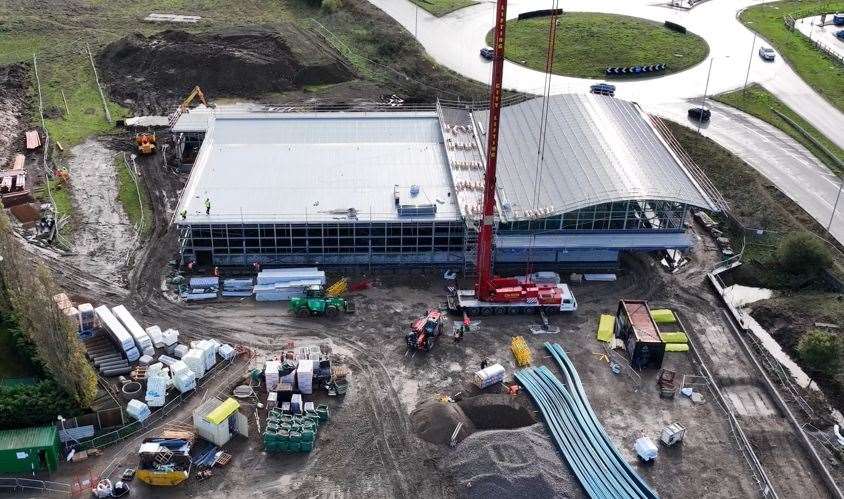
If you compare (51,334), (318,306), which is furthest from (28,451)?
(318,306)

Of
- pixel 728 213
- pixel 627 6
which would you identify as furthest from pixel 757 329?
pixel 627 6

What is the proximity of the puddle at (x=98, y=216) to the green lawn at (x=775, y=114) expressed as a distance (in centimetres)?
6477

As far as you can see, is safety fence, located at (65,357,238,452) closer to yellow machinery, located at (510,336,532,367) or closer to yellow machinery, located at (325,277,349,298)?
yellow machinery, located at (325,277,349,298)

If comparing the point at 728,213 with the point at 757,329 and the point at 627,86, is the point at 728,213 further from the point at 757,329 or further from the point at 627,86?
the point at 627,86

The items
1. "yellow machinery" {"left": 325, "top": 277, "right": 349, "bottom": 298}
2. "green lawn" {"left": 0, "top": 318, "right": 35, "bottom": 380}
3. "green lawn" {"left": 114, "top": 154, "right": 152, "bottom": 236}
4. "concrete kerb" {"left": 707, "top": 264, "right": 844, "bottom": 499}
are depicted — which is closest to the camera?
"concrete kerb" {"left": 707, "top": 264, "right": 844, "bottom": 499}

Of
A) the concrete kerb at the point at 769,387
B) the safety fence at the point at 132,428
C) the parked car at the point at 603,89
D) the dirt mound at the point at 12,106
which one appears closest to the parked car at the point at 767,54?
the parked car at the point at 603,89

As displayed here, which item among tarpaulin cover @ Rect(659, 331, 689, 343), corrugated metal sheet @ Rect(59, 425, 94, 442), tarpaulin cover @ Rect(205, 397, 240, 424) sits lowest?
tarpaulin cover @ Rect(659, 331, 689, 343)

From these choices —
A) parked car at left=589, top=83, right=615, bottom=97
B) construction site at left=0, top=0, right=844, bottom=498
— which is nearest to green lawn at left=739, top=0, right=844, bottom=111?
parked car at left=589, top=83, right=615, bottom=97

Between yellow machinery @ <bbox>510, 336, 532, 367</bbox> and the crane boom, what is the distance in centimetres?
453

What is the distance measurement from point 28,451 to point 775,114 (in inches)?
3111

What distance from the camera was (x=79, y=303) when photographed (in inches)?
2100

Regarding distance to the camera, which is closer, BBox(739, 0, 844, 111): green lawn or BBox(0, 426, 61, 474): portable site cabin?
BBox(0, 426, 61, 474): portable site cabin

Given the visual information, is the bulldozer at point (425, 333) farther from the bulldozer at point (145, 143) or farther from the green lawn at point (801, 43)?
the green lawn at point (801, 43)

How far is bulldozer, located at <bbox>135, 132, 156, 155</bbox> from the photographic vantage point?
72.8m
